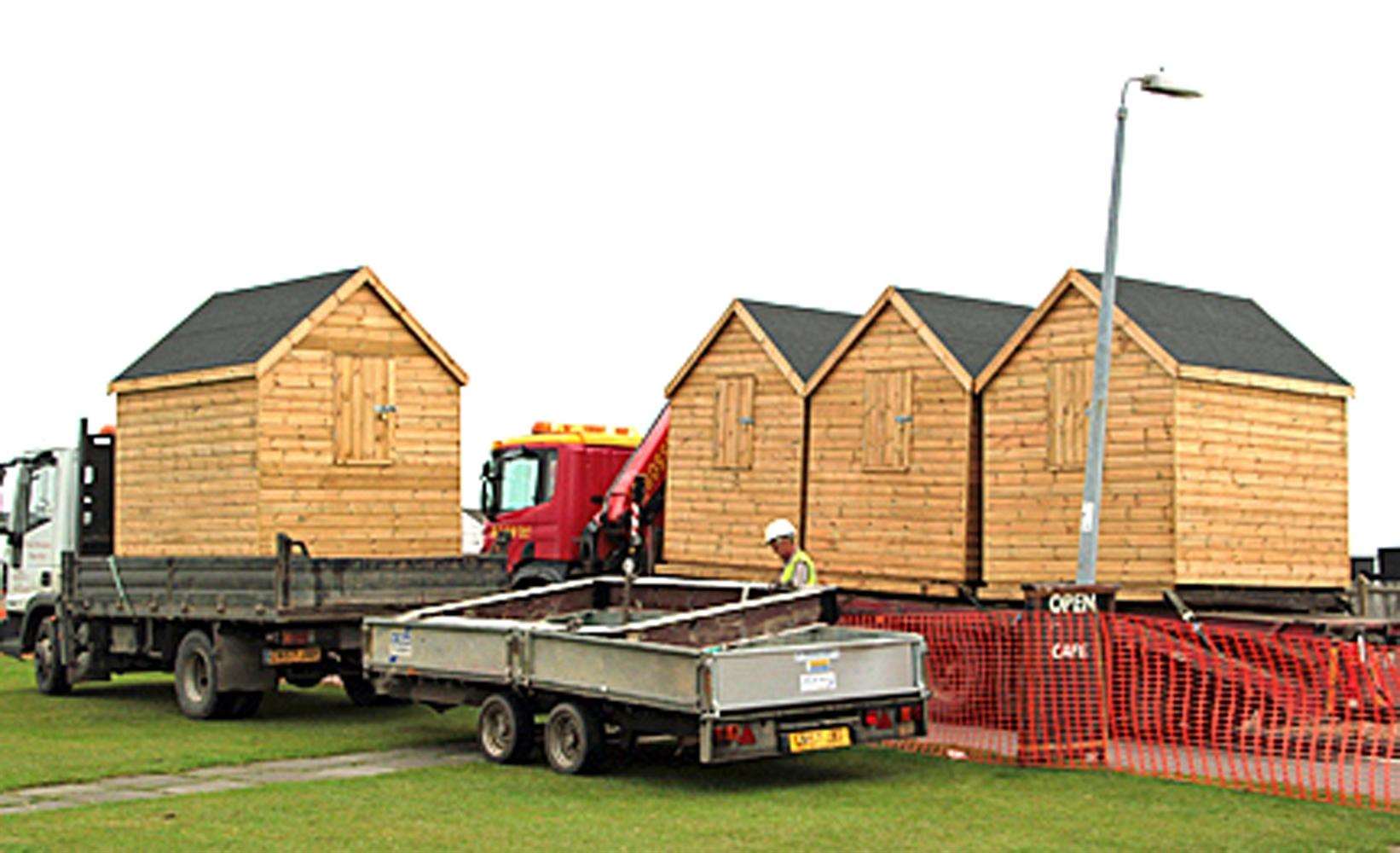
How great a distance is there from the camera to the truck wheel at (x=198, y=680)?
17859 millimetres

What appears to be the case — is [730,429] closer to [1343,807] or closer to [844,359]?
[844,359]

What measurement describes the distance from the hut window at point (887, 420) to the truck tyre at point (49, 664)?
1017cm

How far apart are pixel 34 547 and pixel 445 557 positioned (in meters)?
6.62

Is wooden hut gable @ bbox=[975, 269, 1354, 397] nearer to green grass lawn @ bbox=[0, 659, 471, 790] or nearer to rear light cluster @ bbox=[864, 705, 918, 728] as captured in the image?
rear light cluster @ bbox=[864, 705, 918, 728]

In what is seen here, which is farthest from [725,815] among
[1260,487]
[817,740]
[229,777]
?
[1260,487]

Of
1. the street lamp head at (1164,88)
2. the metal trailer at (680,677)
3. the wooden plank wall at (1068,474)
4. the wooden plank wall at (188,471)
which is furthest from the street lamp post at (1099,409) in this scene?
the wooden plank wall at (188,471)

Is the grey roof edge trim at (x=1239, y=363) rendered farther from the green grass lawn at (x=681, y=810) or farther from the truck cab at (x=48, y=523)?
the truck cab at (x=48, y=523)

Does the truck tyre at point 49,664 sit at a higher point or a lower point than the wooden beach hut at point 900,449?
lower

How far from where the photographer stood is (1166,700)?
16.5m

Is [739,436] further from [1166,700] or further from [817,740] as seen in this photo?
[817,740]

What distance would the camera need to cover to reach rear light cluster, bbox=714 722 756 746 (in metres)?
12.4

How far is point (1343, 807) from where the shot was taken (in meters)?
12.1

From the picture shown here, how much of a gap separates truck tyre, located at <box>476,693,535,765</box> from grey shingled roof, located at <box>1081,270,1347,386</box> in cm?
824

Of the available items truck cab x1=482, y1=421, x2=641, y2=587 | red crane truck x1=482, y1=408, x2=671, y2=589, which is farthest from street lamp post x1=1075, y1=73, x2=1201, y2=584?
truck cab x1=482, y1=421, x2=641, y2=587
